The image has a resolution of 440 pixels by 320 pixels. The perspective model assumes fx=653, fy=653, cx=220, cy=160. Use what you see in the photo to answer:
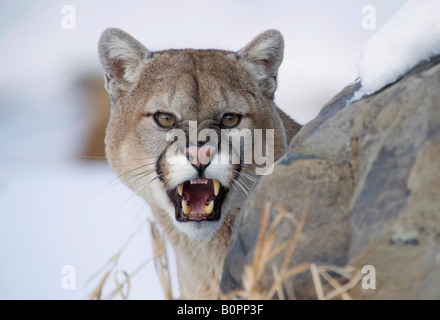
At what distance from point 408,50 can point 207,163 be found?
4.70ft

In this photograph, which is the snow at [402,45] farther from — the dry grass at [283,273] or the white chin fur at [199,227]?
the white chin fur at [199,227]

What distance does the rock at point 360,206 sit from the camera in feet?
7.57

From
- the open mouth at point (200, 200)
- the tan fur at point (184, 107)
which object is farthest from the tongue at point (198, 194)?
the tan fur at point (184, 107)

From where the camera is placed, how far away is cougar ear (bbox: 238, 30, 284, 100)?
4.80 meters

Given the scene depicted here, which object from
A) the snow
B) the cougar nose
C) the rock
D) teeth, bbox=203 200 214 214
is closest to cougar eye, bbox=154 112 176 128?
the cougar nose

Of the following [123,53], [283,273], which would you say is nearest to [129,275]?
[283,273]

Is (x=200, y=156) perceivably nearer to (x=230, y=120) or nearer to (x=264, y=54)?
(x=230, y=120)

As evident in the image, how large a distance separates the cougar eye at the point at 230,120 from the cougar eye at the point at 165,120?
33 cm

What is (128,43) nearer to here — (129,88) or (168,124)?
(129,88)

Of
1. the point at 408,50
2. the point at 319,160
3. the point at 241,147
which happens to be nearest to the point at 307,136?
the point at 319,160

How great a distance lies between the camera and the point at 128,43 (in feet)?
15.7

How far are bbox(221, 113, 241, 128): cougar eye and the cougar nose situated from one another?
1.61 ft

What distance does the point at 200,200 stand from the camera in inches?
160
